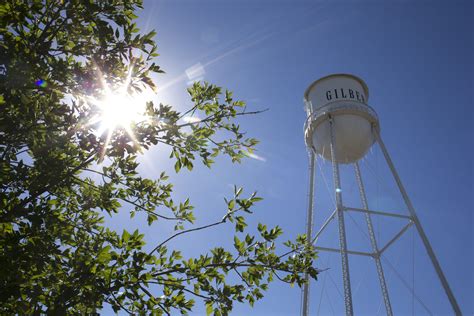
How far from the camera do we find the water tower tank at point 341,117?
16078 millimetres

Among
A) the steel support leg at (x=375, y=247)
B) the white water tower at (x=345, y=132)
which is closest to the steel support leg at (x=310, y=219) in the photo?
the white water tower at (x=345, y=132)

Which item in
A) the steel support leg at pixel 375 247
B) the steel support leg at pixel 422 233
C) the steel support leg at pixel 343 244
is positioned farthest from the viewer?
the steel support leg at pixel 375 247

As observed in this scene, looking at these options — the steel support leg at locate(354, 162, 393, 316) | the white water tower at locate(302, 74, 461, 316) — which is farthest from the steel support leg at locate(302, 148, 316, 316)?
the steel support leg at locate(354, 162, 393, 316)

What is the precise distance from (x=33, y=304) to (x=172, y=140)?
6.05 feet

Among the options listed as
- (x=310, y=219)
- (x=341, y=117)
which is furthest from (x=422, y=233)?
(x=341, y=117)

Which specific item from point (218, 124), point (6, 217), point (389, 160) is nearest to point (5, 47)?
point (6, 217)

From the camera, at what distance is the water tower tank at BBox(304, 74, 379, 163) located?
16078mm

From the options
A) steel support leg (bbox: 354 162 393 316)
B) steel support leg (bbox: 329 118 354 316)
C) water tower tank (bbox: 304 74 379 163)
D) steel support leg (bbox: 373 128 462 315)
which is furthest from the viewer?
water tower tank (bbox: 304 74 379 163)

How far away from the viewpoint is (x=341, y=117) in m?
16.1

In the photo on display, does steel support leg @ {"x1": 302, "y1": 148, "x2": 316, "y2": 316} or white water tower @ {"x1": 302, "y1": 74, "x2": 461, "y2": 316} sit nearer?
steel support leg @ {"x1": 302, "y1": 148, "x2": 316, "y2": 316}

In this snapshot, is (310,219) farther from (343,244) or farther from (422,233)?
(422,233)

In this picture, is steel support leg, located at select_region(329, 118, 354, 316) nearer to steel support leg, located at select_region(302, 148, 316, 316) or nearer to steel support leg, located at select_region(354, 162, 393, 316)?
steel support leg, located at select_region(302, 148, 316, 316)

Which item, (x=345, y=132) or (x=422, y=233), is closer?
(x=422, y=233)

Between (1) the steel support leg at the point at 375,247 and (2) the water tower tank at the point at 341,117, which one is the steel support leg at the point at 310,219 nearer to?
(2) the water tower tank at the point at 341,117
